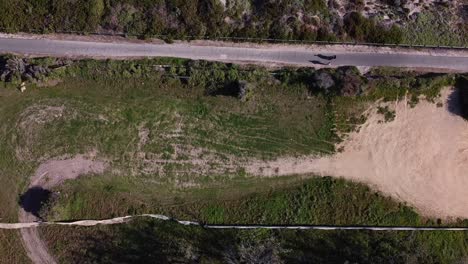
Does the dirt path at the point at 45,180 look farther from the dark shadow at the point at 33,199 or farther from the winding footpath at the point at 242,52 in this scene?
the winding footpath at the point at 242,52

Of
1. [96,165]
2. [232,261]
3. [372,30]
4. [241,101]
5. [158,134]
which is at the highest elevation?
[372,30]

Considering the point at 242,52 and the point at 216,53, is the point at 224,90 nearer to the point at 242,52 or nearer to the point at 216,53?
the point at 216,53

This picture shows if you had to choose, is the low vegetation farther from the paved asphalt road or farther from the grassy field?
the paved asphalt road

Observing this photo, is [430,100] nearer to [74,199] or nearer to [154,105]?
[154,105]

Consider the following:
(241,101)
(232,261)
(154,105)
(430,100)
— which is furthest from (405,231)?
(154,105)

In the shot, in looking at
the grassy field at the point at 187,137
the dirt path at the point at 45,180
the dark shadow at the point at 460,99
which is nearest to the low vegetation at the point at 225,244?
the dirt path at the point at 45,180

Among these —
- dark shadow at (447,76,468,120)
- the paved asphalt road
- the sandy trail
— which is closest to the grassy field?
the sandy trail
